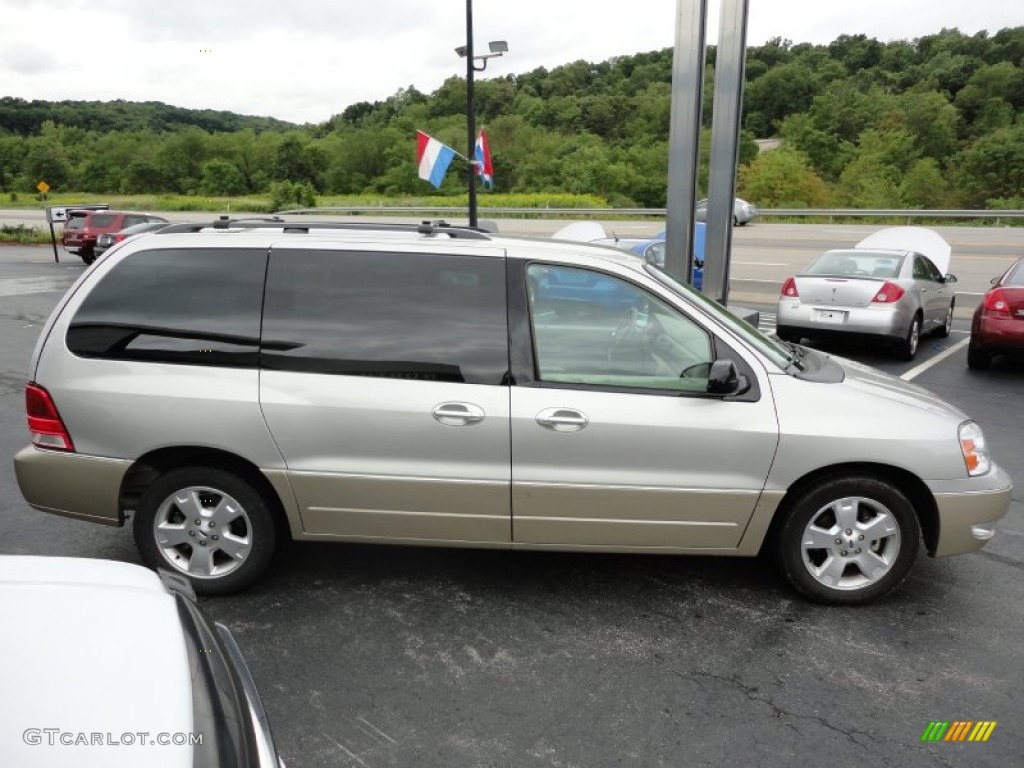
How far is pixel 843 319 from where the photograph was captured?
10250 mm

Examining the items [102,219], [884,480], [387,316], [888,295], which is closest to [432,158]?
[888,295]

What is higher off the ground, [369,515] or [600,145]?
[600,145]

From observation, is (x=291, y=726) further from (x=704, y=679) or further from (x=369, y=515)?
(x=704, y=679)

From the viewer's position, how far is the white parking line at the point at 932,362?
31.5 feet

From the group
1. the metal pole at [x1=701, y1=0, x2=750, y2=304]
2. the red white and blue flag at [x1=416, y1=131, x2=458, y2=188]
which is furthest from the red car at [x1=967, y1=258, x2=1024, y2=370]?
the red white and blue flag at [x1=416, y1=131, x2=458, y2=188]

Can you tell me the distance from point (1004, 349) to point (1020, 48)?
2591 inches

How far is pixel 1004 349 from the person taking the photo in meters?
9.12

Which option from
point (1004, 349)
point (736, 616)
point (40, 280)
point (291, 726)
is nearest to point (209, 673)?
point (291, 726)

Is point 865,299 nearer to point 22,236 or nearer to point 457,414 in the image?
point 457,414

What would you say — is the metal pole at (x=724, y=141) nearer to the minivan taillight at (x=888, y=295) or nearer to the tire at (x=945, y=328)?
the minivan taillight at (x=888, y=295)

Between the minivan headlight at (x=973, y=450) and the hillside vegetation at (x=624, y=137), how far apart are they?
50.8m

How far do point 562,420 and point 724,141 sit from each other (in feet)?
20.4

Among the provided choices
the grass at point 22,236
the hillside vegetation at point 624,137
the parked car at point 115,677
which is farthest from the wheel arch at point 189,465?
the hillside vegetation at point 624,137

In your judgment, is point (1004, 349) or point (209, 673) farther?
point (1004, 349)
